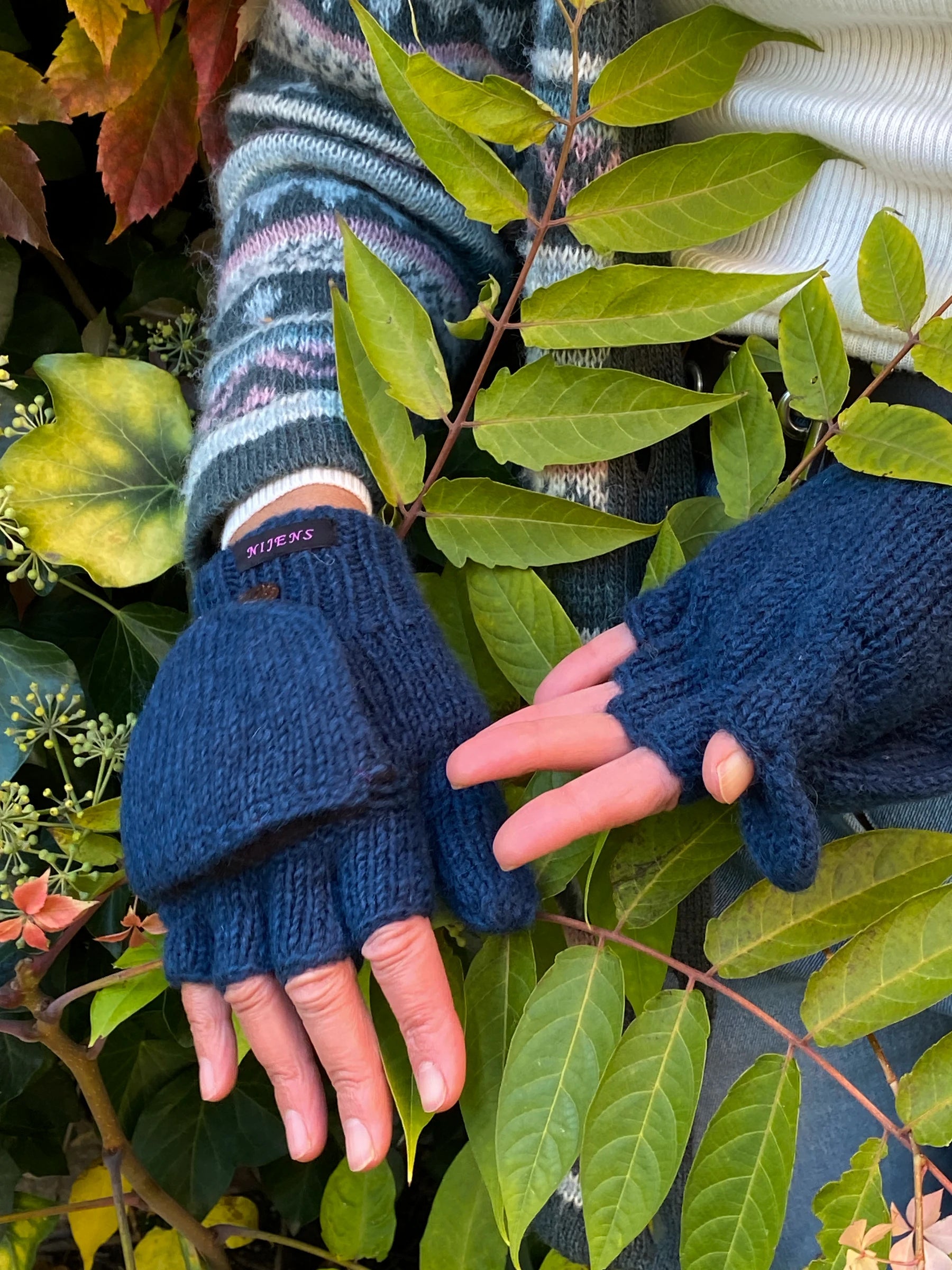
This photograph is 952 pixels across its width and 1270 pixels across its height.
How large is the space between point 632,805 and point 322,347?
16.2 inches

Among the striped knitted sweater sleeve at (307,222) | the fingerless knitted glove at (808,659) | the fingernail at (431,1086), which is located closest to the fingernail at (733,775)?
the fingerless knitted glove at (808,659)

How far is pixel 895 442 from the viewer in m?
0.58

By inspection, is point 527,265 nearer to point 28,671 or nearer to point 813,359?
point 813,359

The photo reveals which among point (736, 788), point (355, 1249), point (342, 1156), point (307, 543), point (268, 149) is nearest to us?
point (736, 788)

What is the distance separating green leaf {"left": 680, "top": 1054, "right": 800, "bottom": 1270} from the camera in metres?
0.54

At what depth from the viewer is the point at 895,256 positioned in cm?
57

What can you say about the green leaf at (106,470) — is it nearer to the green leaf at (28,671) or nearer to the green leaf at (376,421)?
the green leaf at (28,671)

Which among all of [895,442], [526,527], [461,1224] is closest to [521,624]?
[526,527]

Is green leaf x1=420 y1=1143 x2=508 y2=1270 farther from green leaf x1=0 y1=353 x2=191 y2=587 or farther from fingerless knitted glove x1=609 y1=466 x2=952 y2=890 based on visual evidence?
green leaf x1=0 y1=353 x2=191 y2=587

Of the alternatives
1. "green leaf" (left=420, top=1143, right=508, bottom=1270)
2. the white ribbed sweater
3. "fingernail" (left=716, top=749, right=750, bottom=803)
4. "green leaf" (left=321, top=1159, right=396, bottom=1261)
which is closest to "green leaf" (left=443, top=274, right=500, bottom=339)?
the white ribbed sweater

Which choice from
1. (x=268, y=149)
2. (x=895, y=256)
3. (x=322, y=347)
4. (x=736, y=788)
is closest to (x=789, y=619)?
(x=736, y=788)

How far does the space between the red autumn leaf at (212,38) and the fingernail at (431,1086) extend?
0.76 metres

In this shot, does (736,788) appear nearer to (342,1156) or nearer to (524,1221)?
(524,1221)

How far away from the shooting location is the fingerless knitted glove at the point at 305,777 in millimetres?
537
